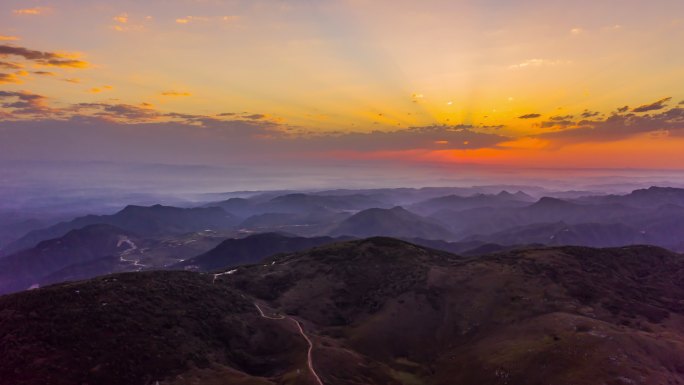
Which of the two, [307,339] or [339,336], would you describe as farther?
[339,336]

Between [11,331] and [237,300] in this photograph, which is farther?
[237,300]

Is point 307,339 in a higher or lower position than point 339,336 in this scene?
higher

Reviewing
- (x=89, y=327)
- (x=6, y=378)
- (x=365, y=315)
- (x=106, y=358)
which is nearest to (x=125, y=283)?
(x=89, y=327)

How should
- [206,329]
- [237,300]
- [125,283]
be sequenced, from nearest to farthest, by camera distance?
[206,329] < [125,283] < [237,300]

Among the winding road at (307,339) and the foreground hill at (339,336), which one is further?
the winding road at (307,339)

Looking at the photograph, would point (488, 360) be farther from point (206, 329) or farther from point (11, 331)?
point (11, 331)

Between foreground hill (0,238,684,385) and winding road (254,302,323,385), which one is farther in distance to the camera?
winding road (254,302,323,385)

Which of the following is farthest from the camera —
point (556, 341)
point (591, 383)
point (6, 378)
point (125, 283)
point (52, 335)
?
point (125, 283)

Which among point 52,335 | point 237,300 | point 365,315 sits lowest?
point 365,315
